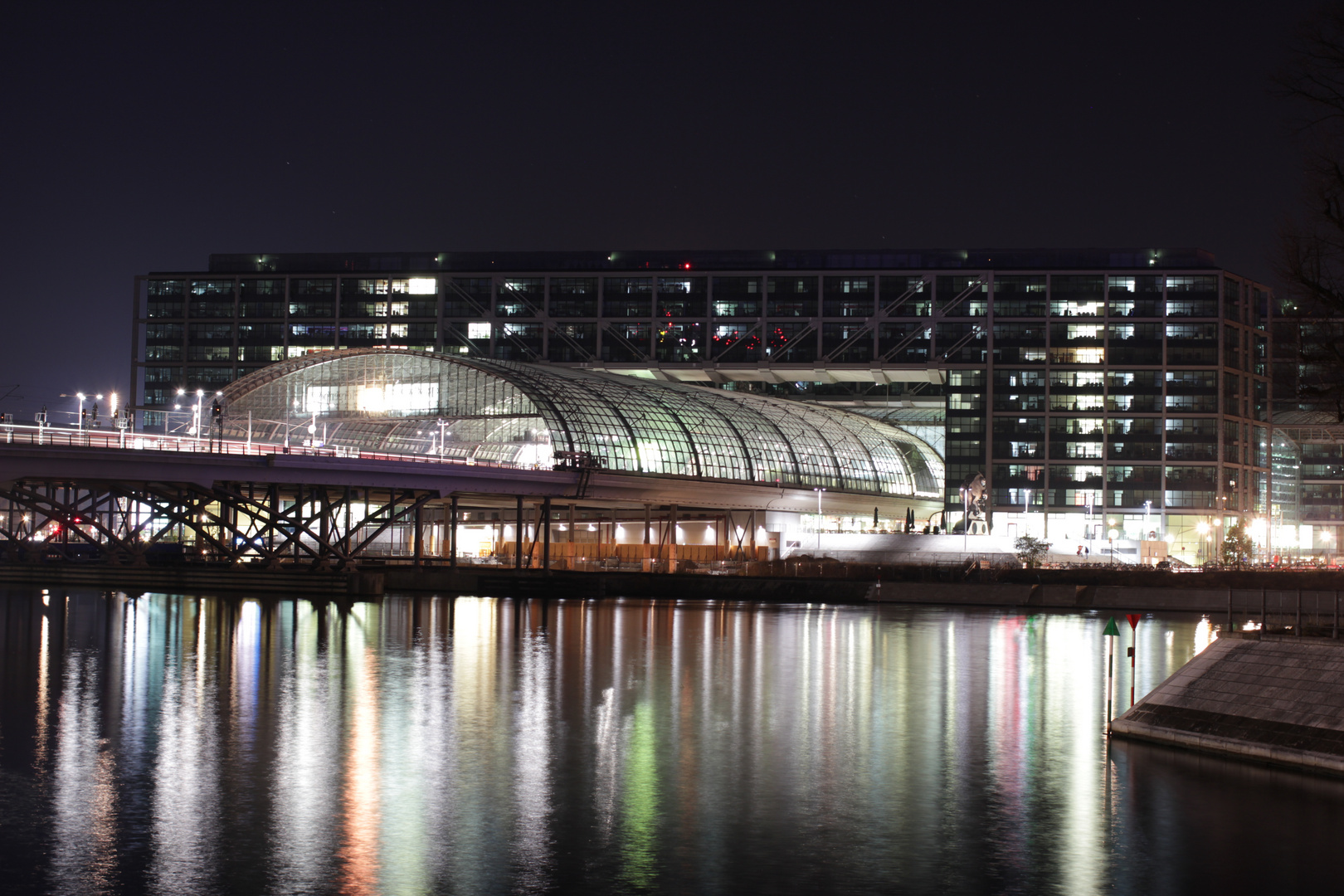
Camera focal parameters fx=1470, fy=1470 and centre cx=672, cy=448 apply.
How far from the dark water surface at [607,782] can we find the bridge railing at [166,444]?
3216 cm

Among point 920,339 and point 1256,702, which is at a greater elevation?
point 920,339

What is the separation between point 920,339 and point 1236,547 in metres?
48.9

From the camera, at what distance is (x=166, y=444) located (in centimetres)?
9075

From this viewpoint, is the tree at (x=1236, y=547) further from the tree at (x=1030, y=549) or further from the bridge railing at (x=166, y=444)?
the bridge railing at (x=166, y=444)

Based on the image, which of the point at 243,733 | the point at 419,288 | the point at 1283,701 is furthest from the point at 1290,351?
the point at 419,288

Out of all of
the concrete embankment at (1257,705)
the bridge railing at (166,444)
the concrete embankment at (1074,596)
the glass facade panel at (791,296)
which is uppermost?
the glass facade panel at (791,296)

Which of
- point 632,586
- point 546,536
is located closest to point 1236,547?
point 632,586

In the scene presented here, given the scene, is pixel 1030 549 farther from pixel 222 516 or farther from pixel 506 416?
pixel 222 516

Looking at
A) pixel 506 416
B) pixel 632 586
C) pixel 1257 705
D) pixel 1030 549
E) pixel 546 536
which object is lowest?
pixel 632 586

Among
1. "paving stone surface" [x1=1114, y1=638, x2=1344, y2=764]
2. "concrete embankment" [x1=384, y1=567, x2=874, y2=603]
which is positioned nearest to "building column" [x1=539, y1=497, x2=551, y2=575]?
"concrete embankment" [x1=384, y1=567, x2=874, y2=603]

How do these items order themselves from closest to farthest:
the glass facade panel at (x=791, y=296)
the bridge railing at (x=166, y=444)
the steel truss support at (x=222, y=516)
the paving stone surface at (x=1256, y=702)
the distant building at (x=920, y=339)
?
the paving stone surface at (x=1256, y=702) < the bridge railing at (x=166, y=444) < the steel truss support at (x=222, y=516) < the distant building at (x=920, y=339) < the glass facade panel at (x=791, y=296)

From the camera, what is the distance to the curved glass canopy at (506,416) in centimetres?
12212

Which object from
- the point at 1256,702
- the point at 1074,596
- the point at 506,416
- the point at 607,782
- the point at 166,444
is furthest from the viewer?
the point at 506,416

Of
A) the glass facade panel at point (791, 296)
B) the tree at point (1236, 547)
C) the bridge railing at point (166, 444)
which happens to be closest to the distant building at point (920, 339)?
the glass facade panel at point (791, 296)
